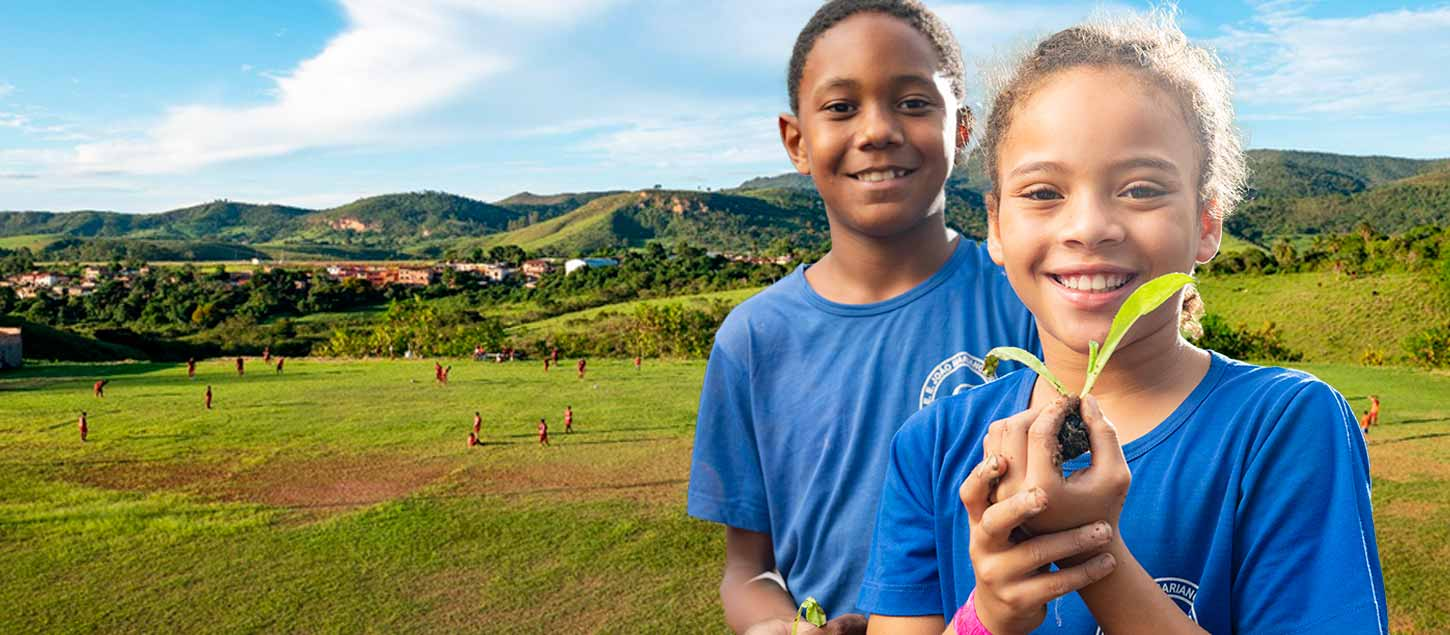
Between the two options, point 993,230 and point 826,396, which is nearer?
point 993,230

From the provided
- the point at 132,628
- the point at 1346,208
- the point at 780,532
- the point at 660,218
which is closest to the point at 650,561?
the point at 132,628

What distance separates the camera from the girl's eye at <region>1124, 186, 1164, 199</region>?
1.29 meters

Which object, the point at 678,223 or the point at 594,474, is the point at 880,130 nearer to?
the point at 594,474

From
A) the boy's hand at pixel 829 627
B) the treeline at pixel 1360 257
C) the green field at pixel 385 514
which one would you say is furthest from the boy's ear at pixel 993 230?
the treeline at pixel 1360 257

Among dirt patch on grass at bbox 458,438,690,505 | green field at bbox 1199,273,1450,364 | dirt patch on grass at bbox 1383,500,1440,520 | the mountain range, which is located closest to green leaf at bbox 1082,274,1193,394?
dirt patch on grass at bbox 458,438,690,505

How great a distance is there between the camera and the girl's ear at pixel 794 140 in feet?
7.67

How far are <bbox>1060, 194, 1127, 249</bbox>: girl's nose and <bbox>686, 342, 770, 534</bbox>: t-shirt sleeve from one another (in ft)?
3.54

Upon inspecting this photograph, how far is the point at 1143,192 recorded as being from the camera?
129 centimetres

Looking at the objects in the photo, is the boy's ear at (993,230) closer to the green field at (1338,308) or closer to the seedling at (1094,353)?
the seedling at (1094,353)

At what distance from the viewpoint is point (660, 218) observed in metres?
160

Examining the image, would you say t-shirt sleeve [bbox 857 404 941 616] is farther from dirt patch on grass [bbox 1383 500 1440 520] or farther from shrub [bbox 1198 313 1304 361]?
shrub [bbox 1198 313 1304 361]

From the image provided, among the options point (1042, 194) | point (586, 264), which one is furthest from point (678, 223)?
point (1042, 194)

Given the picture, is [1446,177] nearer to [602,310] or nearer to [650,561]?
[602,310]

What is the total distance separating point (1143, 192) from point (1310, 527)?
1.58 ft
